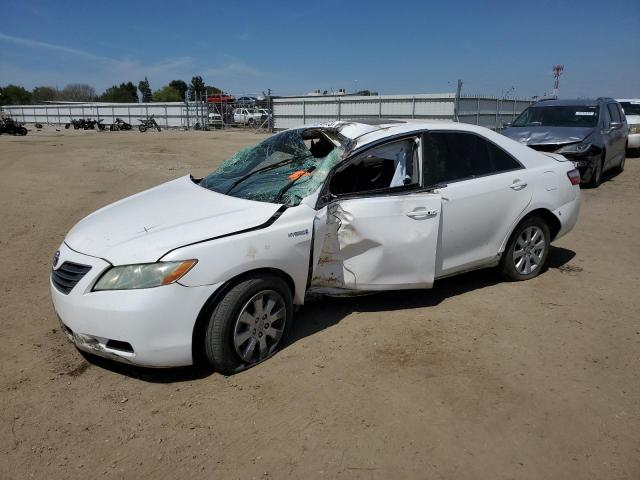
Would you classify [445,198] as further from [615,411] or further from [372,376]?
[615,411]

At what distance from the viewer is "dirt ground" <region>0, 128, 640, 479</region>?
8.18 feet

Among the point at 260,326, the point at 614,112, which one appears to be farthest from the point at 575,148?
the point at 260,326

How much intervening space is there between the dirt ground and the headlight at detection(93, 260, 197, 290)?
2.32 feet

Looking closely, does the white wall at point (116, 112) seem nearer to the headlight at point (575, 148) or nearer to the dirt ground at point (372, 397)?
the headlight at point (575, 148)

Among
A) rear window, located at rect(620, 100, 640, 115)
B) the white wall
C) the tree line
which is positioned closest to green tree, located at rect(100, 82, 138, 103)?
the tree line

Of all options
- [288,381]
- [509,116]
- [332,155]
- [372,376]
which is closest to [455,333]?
[372,376]

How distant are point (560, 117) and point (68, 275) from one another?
1008 cm

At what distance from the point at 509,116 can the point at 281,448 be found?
2577cm

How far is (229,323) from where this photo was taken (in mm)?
3051

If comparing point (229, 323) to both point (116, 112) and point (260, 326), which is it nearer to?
point (260, 326)

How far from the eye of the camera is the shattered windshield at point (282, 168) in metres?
3.66

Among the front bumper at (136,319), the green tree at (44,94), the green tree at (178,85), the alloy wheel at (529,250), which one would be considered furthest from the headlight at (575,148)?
the green tree at (178,85)

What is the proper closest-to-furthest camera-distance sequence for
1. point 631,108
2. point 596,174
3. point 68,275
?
1. point 68,275
2. point 596,174
3. point 631,108

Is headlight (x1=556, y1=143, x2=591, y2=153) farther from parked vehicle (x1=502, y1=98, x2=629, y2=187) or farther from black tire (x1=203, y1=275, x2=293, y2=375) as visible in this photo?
black tire (x1=203, y1=275, x2=293, y2=375)
